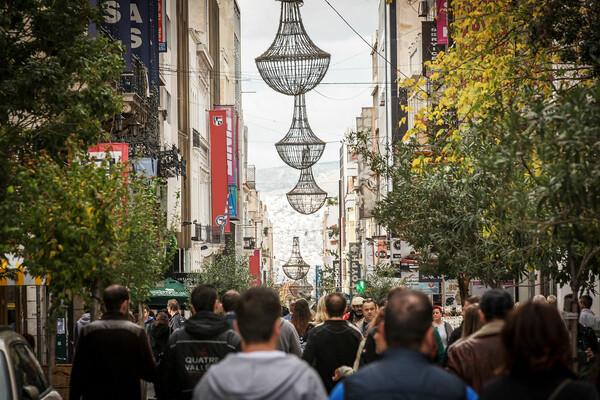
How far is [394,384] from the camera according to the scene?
3736mm

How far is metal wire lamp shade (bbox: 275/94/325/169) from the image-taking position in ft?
105

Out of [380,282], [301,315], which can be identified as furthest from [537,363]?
[380,282]

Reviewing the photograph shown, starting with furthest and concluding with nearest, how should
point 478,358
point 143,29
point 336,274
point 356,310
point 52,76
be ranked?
point 336,274, point 143,29, point 356,310, point 52,76, point 478,358

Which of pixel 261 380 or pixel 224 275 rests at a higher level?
pixel 261 380

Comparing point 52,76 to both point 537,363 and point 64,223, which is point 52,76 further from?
point 537,363

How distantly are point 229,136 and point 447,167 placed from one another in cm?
4139

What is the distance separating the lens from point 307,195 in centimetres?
4491

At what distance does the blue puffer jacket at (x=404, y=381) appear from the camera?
3.73 m

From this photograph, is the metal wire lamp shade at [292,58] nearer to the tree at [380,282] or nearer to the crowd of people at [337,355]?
the crowd of people at [337,355]

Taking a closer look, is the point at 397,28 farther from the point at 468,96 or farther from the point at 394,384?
the point at 394,384

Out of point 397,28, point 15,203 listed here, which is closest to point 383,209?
point 15,203

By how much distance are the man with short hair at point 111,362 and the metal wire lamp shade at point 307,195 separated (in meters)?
36.6

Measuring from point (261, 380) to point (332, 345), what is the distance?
5.30 meters

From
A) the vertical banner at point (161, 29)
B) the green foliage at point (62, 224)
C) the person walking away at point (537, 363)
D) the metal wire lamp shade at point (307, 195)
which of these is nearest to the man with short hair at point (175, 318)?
the green foliage at point (62, 224)
